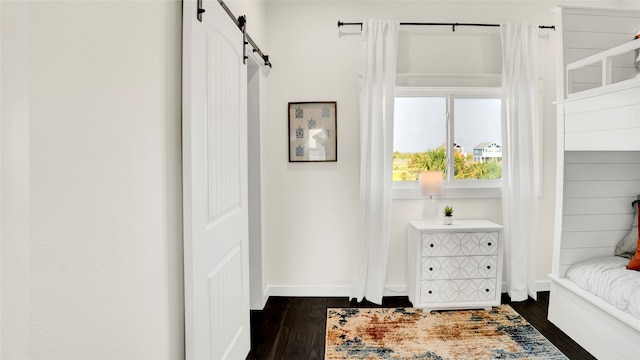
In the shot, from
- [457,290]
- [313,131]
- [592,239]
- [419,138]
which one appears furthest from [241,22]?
[592,239]

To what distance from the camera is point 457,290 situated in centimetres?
315

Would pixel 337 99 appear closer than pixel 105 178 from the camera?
No

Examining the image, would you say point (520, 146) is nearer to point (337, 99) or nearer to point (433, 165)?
point (433, 165)

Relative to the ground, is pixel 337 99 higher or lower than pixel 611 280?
higher

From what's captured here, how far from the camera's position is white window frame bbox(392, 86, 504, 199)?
352 cm

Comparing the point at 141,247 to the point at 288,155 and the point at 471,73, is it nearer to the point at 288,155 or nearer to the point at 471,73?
the point at 288,155

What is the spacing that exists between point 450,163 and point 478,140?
350 mm

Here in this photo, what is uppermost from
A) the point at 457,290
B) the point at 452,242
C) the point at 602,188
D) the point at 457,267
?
the point at 602,188

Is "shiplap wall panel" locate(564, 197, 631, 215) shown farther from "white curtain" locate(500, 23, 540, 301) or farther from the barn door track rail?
the barn door track rail

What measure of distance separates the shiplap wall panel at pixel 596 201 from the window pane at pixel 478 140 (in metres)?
0.82

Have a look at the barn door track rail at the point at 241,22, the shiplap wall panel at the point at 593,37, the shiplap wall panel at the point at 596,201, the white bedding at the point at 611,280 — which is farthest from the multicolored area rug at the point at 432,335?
the barn door track rail at the point at 241,22

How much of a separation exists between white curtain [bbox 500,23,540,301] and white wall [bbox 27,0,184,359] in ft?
9.44

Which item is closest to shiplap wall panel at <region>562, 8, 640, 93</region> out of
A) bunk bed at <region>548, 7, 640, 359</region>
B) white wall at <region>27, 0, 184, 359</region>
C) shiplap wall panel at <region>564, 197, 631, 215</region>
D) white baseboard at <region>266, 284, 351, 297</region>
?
bunk bed at <region>548, 7, 640, 359</region>

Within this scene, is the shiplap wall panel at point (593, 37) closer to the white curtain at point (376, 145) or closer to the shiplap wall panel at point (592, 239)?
the shiplap wall panel at point (592, 239)
